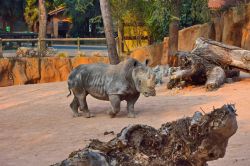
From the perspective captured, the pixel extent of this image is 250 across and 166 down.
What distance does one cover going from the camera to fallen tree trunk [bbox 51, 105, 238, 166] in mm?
4023

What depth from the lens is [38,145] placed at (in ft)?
27.8

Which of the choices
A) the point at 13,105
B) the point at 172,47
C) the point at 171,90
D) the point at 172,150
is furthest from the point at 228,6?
the point at 172,150

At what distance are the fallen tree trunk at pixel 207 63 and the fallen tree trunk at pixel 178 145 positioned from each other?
887 centimetres

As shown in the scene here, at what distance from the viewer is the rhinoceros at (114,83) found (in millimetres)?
9867

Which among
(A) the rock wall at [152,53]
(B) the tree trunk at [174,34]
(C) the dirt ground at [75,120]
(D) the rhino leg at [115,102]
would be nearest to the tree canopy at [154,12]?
(B) the tree trunk at [174,34]

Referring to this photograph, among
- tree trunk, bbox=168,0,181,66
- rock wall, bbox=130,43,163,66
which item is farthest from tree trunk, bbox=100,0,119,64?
tree trunk, bbox=168,0,181,66

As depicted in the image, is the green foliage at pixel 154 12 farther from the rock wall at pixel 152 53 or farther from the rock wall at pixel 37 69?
the rock wall at pixel 37 69

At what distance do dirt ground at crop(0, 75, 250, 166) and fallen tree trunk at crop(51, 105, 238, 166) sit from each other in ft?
7.12

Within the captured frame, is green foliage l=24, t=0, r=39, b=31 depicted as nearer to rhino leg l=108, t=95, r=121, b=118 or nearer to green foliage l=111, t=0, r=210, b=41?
green foliage l=111, t=0, r=210, b=41

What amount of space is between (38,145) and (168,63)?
402 inches

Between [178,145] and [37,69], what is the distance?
16.7m

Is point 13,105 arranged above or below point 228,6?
below

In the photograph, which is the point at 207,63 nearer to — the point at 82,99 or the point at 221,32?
the point at 82,99

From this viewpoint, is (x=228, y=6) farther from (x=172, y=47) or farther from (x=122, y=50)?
(x=122, y=50)
